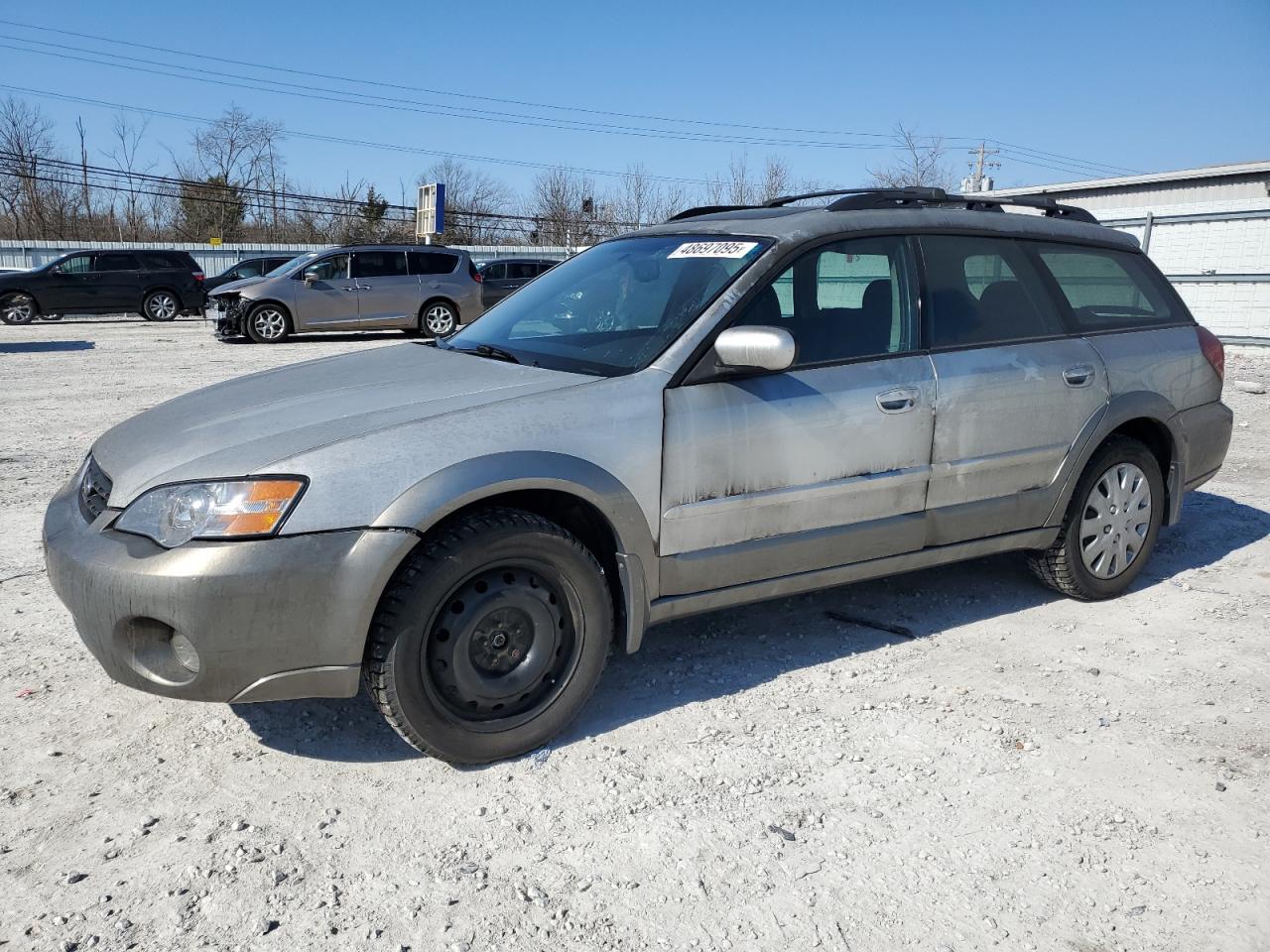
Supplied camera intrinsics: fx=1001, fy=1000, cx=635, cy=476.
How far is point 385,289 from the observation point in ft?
58.5

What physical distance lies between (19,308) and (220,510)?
22.1 metres

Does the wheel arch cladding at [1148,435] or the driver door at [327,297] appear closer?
the wheel arch cladding at [1148,435]

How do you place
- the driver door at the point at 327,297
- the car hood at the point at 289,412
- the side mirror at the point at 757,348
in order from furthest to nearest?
1. the driver door at the point at 327,297
2. the side mirror at the point at 757,348
3. the car hood at the point at 289,412

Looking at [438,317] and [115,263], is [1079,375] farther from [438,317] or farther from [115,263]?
[115,263]

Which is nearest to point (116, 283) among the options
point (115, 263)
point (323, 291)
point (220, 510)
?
point (115, 263)

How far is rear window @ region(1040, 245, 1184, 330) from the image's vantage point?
4.45 metres

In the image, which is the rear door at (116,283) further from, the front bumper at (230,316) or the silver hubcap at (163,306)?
the front bumper at (230,316)

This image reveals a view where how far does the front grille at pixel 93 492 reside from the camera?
3033 millimetres

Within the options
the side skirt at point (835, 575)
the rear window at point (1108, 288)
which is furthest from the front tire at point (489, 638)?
the rear window at point (1108, 288)

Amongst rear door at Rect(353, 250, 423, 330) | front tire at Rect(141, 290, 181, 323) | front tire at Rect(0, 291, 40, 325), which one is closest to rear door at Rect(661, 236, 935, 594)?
rear door at Rect(353, 250, 423, 330)

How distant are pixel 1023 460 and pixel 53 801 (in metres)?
3.64

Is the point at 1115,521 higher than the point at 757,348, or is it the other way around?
the point at 757,348

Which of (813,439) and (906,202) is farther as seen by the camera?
(906,202)

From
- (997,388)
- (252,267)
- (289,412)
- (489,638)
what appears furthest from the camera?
(252,267)
